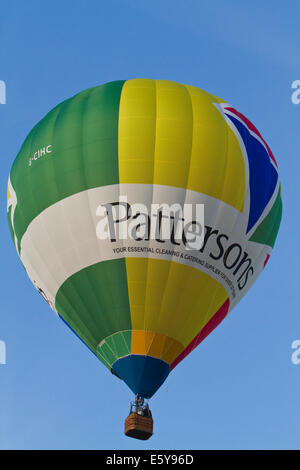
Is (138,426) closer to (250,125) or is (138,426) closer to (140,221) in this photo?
(140,221)

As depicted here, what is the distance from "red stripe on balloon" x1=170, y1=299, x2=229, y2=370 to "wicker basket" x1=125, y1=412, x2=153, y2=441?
1.34 metres

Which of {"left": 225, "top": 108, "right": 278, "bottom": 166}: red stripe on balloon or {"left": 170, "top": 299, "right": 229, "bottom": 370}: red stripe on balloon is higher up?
{"left": 225, "top": 108, "right": 278, "bottom": 166}: red stripe on balloon

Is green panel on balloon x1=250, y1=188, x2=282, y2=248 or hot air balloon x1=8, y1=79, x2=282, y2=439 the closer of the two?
hot air balloon x1=8, y1=79, x2=282, y2=439

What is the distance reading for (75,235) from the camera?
66.9 ft

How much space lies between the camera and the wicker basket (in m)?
19.6

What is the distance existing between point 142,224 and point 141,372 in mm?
2886

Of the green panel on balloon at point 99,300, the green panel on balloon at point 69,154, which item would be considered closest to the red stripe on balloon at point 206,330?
the green panel on balloon at point 99,300

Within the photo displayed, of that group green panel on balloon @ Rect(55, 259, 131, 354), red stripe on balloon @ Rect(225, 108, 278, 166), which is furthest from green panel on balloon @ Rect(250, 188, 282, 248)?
green panel on balloon @ Rect(55, 259, 131, 354)

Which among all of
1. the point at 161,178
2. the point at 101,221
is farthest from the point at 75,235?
the point at 161,178

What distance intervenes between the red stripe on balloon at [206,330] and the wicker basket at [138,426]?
1341 mm

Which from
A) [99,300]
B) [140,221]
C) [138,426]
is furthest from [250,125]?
[138,426]

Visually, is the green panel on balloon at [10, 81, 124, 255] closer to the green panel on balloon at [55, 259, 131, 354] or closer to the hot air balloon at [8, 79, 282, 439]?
the hot air balloon at [8, 79, 282, 439]

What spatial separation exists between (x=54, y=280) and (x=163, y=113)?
4.07 m

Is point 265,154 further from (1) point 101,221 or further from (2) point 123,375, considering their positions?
(2) point 123,375
